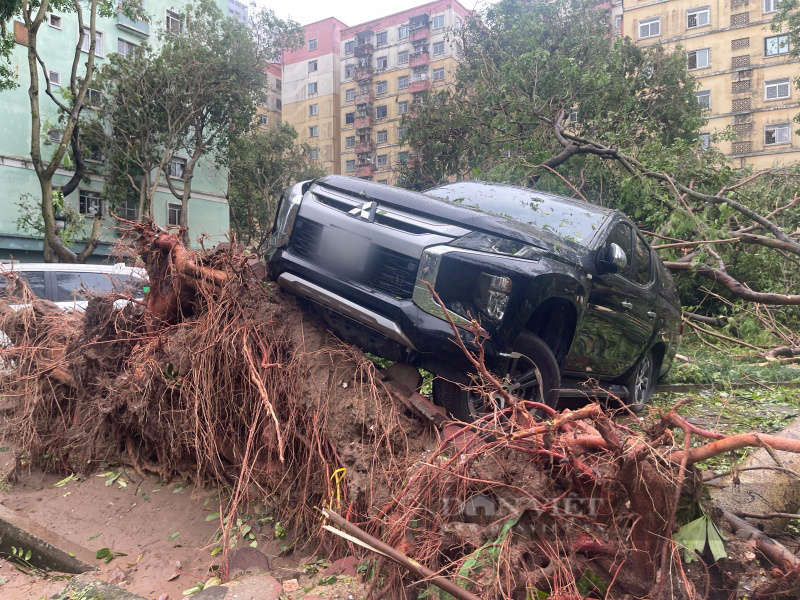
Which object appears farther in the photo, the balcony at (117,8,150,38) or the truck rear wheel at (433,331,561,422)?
the balcony at (117,8,150,38)

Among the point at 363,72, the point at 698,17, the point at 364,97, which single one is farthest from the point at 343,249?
the point at 363,72

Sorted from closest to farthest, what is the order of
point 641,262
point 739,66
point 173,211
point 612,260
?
point 612,260 < point 641,262 < point 173,211 < point 739,66

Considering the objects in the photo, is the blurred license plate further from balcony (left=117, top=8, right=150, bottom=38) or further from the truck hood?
balcony (left=117, top=8, right=150, bottom=38)

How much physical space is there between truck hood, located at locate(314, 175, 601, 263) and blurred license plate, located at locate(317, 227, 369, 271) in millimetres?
341

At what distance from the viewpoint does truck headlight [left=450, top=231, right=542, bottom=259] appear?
3.69 meters

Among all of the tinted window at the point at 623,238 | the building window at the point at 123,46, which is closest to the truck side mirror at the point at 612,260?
the tinted window at the point at 623,238

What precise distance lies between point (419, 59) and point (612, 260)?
52970 millimetres

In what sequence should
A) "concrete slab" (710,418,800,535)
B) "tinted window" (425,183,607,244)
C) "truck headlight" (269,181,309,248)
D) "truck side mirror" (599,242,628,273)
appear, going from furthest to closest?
1. "tinted window" (425,183,607,244)
2. "truck side mirror" (599,242,628,273)
3. "truck headlight" (269,181,309,248)
4. "concrete slab" (710,418,800,535)

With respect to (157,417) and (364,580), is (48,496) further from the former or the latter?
(364,580)

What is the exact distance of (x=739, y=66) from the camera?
3947 centimetres

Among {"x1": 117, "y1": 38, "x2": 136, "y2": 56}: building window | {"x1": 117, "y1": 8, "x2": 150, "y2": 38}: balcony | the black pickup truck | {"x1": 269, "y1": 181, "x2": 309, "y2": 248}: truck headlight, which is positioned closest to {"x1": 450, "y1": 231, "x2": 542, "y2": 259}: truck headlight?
the black pickup truck

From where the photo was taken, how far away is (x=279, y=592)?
320 centimetres

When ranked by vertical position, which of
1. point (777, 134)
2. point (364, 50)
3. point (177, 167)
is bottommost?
point (177, 167)

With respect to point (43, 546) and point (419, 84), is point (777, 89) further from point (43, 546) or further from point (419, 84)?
point (43, 546)
